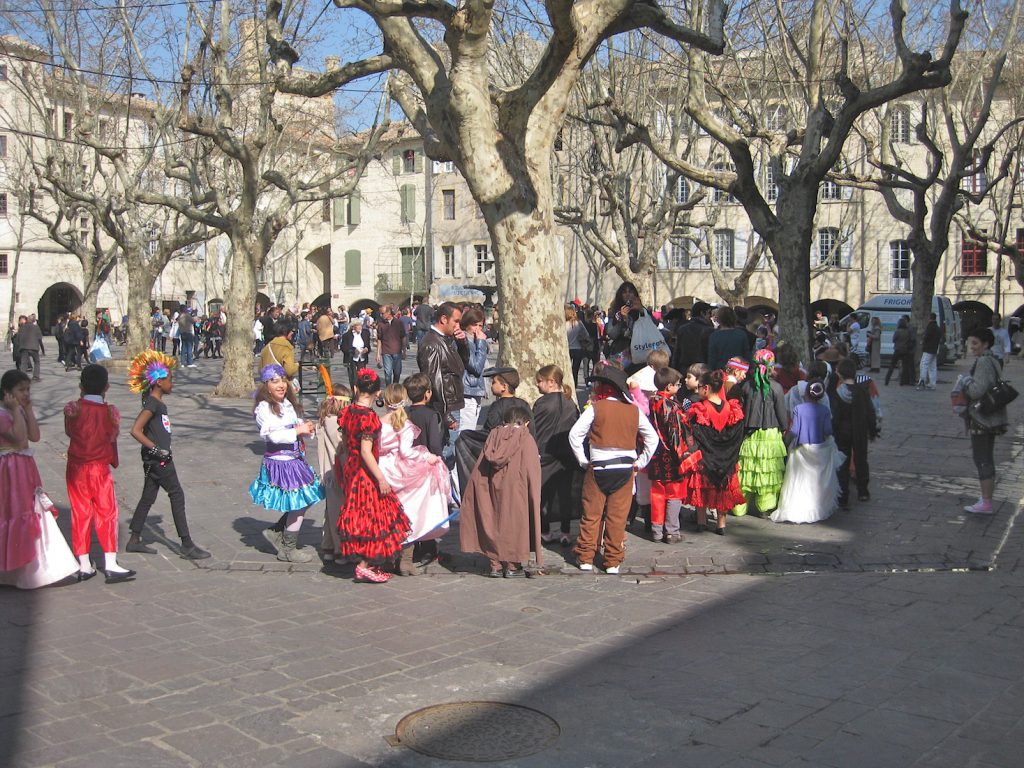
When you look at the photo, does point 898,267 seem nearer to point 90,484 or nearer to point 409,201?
point 409,201

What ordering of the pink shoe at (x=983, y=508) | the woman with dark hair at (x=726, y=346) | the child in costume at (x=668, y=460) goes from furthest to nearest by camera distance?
the woman with dark hair at (x=726, y=346) < the pink shoe at (x=983, y=508) < the child in costume at (x=668, y=460)

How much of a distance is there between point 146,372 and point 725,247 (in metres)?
42.5

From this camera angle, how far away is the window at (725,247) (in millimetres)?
Answer: 47562

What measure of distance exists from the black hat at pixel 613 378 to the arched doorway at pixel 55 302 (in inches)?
2069

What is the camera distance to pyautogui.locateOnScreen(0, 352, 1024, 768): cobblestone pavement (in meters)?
4.50

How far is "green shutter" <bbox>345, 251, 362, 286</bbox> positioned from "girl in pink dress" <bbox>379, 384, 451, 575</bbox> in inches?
2030

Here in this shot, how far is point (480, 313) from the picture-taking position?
34.8ft

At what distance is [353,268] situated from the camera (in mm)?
58281

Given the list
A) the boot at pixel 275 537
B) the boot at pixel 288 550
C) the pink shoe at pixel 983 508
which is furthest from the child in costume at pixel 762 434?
the boot at pixel 275 537

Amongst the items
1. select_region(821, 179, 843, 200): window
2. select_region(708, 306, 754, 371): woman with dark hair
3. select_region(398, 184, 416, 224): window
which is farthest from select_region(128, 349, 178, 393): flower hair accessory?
select_region(398, 184, 416, 224): window

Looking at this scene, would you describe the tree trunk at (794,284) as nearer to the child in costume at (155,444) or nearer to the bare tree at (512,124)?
the bare tree at (512,124)

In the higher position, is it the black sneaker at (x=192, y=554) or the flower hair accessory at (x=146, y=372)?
the flower hair accessory at (x=146, y=372)

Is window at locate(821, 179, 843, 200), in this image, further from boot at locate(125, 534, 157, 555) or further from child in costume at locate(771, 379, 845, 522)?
boot at locate(125, 534, 157, 555)

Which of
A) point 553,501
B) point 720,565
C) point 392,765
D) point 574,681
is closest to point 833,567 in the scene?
point 720,565
